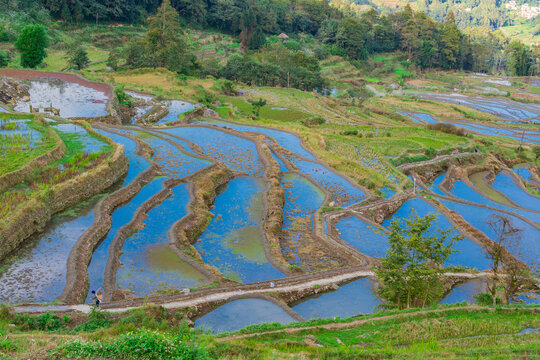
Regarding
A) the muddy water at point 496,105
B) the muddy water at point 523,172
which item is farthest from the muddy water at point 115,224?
the muddy water at point 496,105

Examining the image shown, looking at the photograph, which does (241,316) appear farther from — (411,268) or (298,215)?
(298,215)

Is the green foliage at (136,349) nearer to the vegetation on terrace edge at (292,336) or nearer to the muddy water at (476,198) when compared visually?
the vegetation on terrace edge at (292,336)

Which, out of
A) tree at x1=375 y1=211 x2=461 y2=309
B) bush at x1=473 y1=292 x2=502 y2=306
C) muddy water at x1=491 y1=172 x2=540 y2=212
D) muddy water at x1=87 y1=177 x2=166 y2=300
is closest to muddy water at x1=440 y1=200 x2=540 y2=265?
bush at x1=473 y1=292 x2=502 y2=306

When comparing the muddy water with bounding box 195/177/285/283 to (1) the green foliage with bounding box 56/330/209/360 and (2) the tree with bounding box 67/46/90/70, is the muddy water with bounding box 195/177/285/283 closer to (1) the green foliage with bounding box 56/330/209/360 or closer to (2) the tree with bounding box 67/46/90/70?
(1) the green foliage with bounding box 56/330/209/360

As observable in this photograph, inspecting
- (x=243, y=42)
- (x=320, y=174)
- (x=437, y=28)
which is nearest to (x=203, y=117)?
(x=320, y=174)

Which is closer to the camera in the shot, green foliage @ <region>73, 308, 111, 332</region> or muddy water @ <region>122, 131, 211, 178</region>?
green foliage @ <region>73, 308, 111, 332</region>

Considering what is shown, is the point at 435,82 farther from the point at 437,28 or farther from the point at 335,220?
the point at 335,220

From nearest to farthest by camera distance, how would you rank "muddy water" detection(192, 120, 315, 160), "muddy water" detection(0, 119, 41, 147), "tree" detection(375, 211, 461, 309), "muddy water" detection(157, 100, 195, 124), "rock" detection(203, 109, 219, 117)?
"tree" detection(375, 211, 461, 309), "muddy water" detection(0, 119, 41, 147), "muddy water" detection(192, 120, 315, 160), "muddy water" detection(157, 100, 195, 124), "rock" detection(203, 109, 219, 117)
